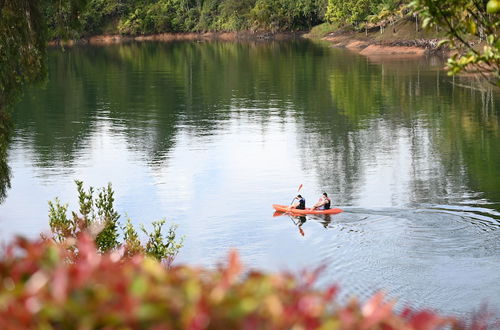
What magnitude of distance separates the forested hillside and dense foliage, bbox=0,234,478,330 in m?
143

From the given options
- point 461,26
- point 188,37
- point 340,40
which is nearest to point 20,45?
point 461,26

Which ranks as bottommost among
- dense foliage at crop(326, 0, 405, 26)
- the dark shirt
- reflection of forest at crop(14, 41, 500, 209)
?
the dark shirt

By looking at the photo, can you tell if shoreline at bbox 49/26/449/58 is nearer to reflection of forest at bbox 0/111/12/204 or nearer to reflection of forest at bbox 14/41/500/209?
reflection of forest at bbox 14/41/500/209

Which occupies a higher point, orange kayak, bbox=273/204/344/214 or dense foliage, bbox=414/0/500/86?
dense foliage, bbox=414/0/500/86

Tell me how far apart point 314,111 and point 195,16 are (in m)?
112

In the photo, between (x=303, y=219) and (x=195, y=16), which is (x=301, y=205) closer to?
(x=303, y=219)

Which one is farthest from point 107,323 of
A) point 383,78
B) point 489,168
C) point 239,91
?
point 383,78

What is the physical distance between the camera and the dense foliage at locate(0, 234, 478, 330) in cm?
314

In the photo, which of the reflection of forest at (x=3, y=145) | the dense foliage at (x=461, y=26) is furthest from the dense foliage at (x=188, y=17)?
the dense foliage at (x=461, y=26)

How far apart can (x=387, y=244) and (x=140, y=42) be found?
134 meters

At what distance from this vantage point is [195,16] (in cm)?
16538

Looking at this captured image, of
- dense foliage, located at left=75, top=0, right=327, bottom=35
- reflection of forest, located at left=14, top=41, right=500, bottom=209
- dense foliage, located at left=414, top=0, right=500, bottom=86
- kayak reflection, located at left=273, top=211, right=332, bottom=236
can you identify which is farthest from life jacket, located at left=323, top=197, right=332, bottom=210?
dense foliage, located at left=75, top=0, right=327, bottom=35

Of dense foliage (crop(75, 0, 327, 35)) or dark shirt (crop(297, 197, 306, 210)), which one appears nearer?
dark shirt (crop(297, 197, 306, 210))

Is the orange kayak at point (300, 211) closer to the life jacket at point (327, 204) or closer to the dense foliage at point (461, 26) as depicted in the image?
the life jacket at point (327, 204)
